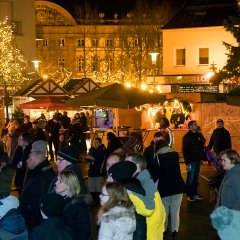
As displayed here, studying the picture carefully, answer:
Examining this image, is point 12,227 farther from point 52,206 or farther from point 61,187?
point 61,187

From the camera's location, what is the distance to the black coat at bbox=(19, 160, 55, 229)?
866cm

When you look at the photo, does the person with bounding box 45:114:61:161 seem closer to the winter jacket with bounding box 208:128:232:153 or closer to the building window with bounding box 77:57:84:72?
the winter jacket with bounding box 208:128:232:153

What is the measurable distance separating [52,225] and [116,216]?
1.95 feet

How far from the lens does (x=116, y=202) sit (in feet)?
22.4

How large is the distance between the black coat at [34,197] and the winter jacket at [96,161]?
7449mm


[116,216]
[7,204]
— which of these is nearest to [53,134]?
[7,204]

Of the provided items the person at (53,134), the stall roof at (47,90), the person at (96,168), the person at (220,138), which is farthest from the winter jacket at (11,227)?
the stall roof at (47,90)

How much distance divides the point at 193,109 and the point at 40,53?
180 feet

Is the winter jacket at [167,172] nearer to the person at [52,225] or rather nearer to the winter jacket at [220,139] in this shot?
the person at [52,225]

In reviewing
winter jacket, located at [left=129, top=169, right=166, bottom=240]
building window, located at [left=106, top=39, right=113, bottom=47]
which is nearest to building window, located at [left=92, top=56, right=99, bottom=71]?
building window, located at [left=106, top=39, right=113, bottom=47]

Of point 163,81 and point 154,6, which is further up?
point 154,6

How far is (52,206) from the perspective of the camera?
22.1 feet

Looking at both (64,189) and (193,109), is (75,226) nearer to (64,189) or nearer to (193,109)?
(64,189)

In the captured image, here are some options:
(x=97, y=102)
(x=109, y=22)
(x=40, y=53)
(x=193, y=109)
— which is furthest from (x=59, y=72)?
(x=97, y=102)
